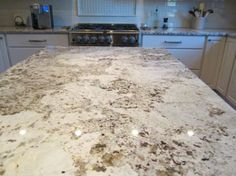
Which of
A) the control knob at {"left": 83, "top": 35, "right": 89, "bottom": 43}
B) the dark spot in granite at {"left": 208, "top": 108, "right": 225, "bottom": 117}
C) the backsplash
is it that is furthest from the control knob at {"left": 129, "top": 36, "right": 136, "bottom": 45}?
the dark spot in granite at {"left": 208, "top": 108, "right": 225, "bottom": 117}

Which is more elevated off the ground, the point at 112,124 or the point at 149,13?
the point at 149,13

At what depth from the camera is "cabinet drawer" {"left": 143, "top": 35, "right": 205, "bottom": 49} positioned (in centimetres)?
279

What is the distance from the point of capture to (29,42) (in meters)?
2.81

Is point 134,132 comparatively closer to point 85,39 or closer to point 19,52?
point 85,39

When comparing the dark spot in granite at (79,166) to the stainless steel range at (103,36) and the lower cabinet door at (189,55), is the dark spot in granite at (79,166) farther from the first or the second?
the lower cabinet door at (189,55)

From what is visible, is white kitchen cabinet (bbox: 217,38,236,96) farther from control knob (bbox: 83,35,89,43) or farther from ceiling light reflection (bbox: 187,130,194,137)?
ceiling light reflection (bbox: 187,130,194,137)

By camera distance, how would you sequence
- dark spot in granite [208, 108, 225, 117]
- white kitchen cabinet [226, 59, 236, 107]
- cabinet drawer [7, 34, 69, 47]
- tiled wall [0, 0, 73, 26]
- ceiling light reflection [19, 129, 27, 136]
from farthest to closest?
tiled wall [0, 0, 73, 26] → cabinet drawer [7, 34, 69, 47] → white kitchen cabinet [226, 59, 236, 107] → dark spot in granite [208, 108, 225, 117] → ceiling light reflection [19, 129, 27, 136]

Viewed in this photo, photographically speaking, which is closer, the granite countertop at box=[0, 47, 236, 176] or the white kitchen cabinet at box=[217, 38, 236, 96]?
the granite countertop at box=[0, 47, 236, 176]

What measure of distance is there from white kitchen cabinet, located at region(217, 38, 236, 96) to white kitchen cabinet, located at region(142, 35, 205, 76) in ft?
1.03

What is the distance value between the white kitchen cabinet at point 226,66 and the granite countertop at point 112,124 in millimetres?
1869

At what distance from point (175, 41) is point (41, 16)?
188 cm

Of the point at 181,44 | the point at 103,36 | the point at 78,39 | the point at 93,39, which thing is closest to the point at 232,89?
the point at 181,44

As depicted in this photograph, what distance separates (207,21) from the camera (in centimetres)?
327

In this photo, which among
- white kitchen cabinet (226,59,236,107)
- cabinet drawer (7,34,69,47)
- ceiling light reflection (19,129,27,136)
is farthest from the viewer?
cabinet drawer (7,34,69,47)
